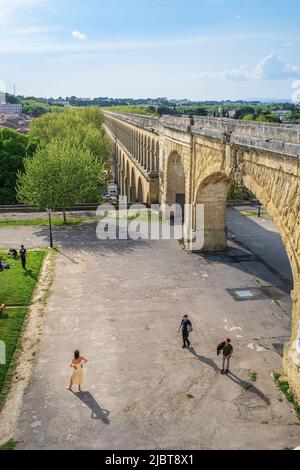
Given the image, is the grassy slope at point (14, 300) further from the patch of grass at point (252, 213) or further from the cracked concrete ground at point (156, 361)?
the patch of grass at point (252, 213)

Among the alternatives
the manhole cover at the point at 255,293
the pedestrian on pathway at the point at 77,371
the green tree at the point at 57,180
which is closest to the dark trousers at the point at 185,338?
the pedestrian on pathway at the point at 77,371

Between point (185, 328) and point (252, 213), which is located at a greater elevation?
point (252, 213)

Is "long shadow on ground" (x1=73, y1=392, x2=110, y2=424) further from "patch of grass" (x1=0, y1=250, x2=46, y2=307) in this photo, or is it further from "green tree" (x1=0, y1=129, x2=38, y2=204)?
Result: "green tree" (x1=0, y1=129, x2=38, y2=204)

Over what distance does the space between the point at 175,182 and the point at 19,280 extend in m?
14.1

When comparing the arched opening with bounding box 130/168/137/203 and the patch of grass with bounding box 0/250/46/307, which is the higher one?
the arched opening with bounding box 130/168/137/203

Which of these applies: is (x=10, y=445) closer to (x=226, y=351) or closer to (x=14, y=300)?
(x=226, y=351)

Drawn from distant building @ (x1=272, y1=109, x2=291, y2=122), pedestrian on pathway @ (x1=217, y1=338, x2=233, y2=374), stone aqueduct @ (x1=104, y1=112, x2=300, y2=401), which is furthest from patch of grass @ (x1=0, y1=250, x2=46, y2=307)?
distant building @ (x1=272, y1=109, x2=291, y2=122)

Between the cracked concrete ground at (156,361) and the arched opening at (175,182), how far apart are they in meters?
9.08

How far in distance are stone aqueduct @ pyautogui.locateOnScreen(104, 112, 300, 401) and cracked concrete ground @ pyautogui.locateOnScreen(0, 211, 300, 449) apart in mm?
1622

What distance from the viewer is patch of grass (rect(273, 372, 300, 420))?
1030cm

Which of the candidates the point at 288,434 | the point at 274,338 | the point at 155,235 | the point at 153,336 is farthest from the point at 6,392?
the point at 155,235

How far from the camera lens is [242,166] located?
14867 mm

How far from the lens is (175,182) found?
28.7m

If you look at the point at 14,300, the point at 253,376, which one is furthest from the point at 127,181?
the point at 253,376
